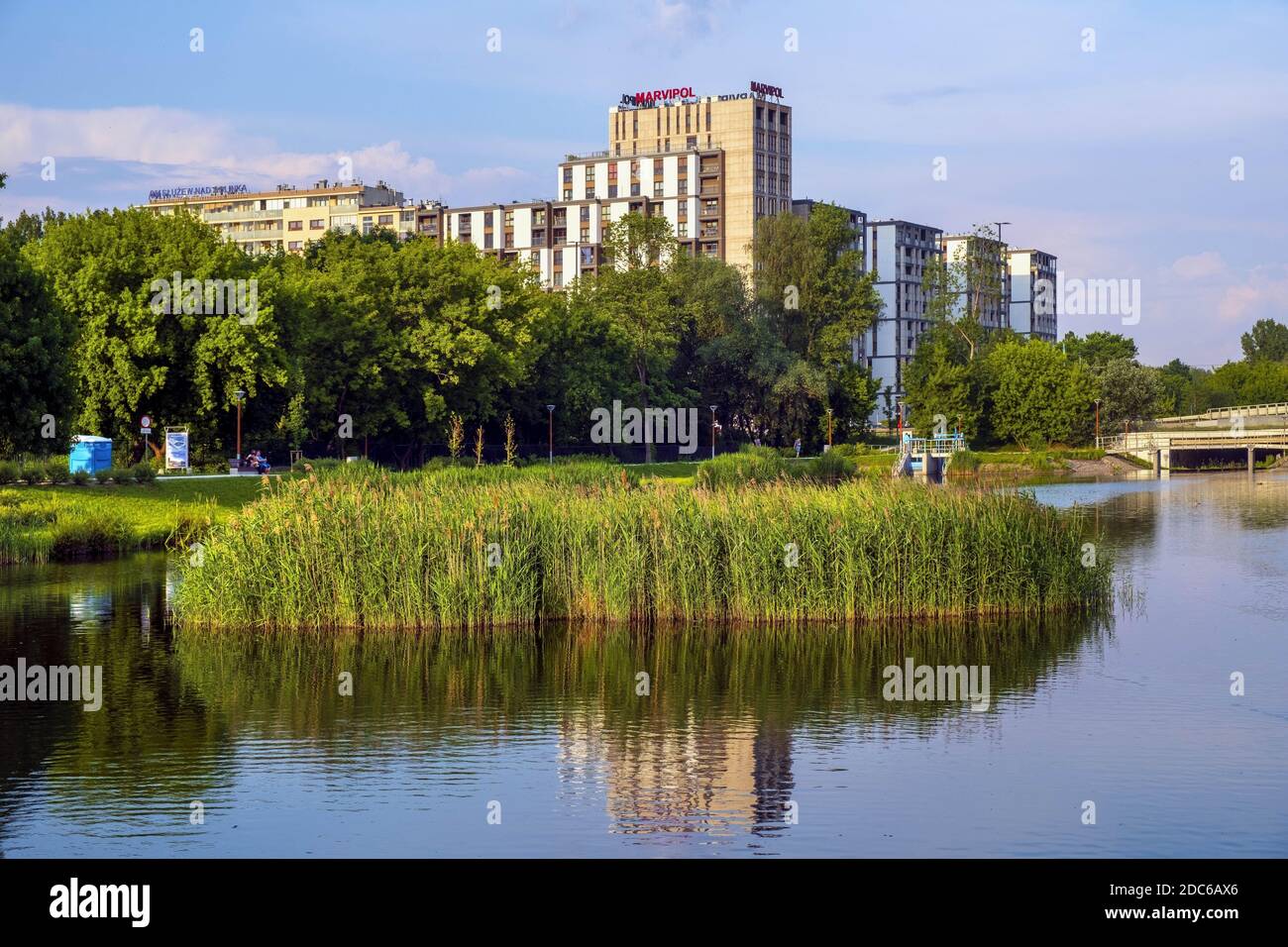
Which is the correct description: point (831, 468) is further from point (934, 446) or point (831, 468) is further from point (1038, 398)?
point (1038, 398)

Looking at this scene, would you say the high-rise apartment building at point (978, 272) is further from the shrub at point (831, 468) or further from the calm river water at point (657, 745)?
the calm river water at point (657, 745)

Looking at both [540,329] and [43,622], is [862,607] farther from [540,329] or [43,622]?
[540,329]

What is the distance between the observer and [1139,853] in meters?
13.9

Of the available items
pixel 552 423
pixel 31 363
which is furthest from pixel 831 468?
A: pixel 552 423

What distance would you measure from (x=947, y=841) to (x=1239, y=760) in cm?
518

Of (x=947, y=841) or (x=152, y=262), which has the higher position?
(x=152, y=262)

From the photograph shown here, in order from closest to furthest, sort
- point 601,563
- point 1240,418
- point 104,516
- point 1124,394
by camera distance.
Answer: point 601,563 < point 104,516 < point 1240,418 < point 1124,394

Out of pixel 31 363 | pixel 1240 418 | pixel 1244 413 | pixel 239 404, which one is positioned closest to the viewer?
pixel 31 363

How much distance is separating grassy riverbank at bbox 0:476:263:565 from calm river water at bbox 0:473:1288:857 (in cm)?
1366

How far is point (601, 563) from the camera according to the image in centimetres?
2748

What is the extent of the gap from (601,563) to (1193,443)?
9178 centimetres

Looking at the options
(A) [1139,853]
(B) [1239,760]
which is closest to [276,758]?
(A) [1139,853]
